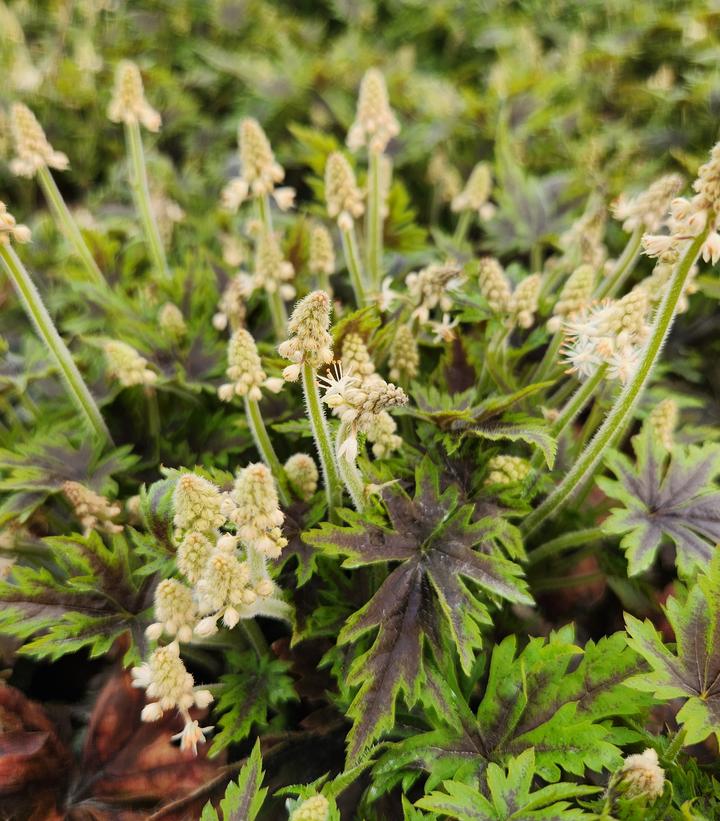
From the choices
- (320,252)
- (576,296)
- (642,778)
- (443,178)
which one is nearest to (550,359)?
(576,296)

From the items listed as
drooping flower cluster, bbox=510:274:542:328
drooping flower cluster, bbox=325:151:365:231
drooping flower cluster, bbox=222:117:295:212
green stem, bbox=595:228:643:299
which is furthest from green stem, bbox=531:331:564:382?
drooping flower cluster, bbox=222:117:295:212

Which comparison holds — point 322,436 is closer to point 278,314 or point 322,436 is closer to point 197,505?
point 197,505

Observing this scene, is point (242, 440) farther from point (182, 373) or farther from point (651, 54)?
point (651, 54)

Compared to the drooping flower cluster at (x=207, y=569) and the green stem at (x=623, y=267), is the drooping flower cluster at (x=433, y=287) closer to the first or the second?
the green stem at (x=623, y=267)

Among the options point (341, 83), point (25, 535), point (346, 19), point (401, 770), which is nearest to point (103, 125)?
point (341, 83)

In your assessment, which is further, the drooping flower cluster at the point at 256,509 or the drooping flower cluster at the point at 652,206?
the drooping flower cluster at the point at 652,206

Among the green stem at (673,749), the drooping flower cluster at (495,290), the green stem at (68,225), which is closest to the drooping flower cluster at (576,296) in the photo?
the drooping flower cluster at (495,290)
